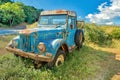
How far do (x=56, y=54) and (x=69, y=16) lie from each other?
7.64ft

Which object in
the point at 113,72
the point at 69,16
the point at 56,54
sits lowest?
the point at 113,72

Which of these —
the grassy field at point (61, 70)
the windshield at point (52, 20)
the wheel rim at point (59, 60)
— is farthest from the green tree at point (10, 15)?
the wheel rim at point (59, 60)

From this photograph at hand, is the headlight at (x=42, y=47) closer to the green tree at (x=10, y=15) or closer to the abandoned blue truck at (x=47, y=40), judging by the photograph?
the abandoned blue truck at (x=47, y=40)

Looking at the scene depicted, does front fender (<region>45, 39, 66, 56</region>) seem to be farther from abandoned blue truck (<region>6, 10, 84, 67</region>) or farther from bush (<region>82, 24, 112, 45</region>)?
bush (<region>82, 24, 112, 45</region>)

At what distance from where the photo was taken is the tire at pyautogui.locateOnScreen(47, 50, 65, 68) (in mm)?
5901

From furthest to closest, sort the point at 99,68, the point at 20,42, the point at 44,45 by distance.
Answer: the point at 99,68 → the point at 20,42 → the point at 44,45

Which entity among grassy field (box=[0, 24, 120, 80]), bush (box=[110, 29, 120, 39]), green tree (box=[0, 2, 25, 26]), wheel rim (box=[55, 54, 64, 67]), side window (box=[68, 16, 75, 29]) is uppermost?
green tree (box=[0, 2, 25, 26])

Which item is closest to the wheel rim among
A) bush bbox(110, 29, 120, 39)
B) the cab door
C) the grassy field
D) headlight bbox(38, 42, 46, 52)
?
the grassy field

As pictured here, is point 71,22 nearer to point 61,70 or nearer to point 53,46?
point 53,46

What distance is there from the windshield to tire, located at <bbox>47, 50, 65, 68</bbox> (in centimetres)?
158

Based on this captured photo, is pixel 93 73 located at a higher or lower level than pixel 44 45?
→ lower

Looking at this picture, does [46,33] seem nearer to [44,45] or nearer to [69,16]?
[44,45]

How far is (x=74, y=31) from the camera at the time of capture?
8594 millimetres

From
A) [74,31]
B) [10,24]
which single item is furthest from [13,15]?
[74,31]
